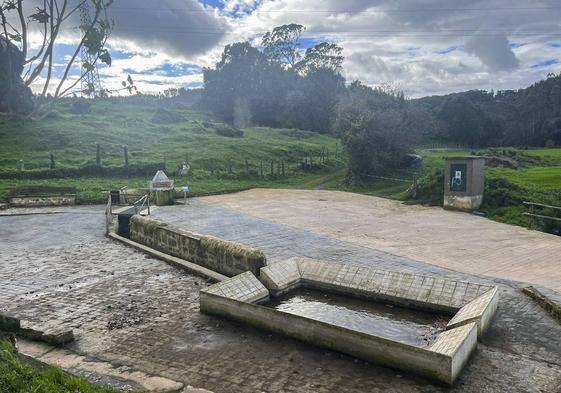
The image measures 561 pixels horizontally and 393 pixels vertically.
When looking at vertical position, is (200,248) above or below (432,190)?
below

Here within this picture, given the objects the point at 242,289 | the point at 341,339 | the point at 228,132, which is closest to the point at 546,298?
the point at 341,339

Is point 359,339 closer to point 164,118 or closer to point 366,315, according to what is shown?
point 366,315

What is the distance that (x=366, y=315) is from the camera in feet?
26.5

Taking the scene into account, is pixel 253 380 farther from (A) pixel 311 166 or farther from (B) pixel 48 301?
(A) pixel 311 166

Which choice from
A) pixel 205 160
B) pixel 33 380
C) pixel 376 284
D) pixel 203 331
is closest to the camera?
pixel 33 380

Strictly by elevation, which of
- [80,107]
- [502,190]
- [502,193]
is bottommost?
[502,193]

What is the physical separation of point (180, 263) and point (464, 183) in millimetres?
12049

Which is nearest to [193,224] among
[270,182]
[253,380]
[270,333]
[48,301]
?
[48,301]

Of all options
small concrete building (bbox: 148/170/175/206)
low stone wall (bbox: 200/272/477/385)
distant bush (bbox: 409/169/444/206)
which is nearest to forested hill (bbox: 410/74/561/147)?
distant bush (bbox: 409/169/444/206)

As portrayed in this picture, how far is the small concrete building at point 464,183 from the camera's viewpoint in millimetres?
17906

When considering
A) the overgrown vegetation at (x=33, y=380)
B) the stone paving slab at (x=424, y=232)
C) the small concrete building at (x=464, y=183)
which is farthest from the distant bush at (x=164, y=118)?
the overgrown vegetation at (x=33, y=380)

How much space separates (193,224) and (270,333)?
950 cm

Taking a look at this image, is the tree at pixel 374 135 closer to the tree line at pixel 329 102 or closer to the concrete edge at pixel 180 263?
the tree line at pixel 329 102

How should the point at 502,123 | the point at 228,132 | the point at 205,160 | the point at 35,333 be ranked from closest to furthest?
the point at 35,333 → the point at 205,160 → the point at 228,132 → the point at 502,123
